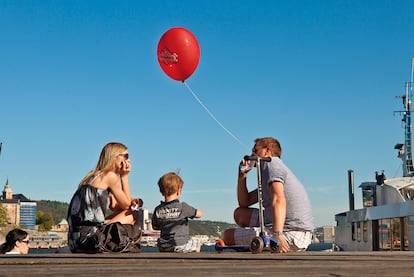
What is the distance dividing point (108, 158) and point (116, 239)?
0.82 m

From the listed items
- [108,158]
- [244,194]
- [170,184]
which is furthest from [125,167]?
[244,194]

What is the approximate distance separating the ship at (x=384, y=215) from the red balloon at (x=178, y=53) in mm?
15797

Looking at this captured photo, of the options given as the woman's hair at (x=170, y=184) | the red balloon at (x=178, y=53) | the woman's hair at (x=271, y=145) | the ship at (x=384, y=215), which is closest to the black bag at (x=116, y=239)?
the woman's hair at (x=170, y=184)

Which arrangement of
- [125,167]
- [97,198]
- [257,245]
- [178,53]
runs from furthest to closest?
[178,53] < [125,167] < [97,198] < [257,245]

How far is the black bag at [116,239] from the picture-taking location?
5543mm

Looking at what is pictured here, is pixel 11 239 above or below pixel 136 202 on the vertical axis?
below

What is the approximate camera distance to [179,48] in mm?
8773

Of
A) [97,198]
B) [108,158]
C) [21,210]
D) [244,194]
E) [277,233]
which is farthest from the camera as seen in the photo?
[21,210]

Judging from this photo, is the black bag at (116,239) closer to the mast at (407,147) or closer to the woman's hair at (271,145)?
the woman's hair at (271,145)

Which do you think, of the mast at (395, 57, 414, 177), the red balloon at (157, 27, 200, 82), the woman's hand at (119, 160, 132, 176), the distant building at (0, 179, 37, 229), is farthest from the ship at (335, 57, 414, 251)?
the distant building at (0, 179, 37, 229)

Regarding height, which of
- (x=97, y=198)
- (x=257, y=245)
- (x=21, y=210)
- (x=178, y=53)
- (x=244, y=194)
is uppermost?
(x=21, y=210)

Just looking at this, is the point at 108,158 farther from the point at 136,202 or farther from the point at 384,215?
the point at 384,215

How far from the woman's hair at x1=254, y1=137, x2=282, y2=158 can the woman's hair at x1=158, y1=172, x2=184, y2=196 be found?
941 millimetres

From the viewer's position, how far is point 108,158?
19.9ft
